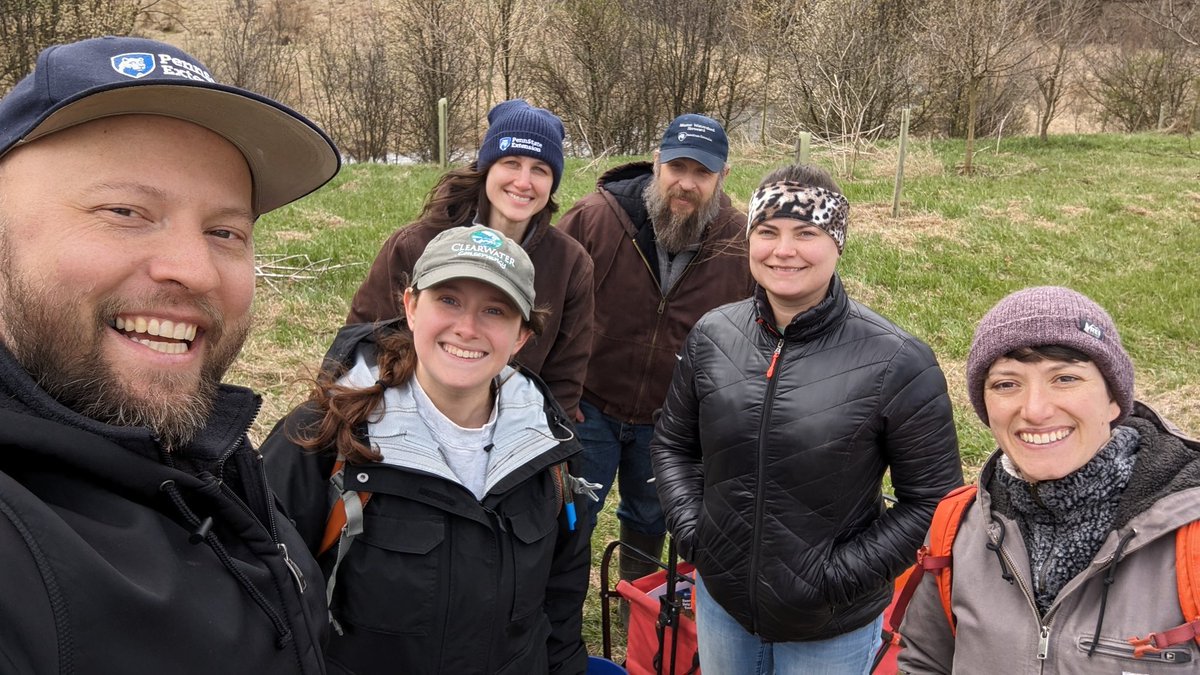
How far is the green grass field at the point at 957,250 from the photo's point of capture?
21.9 ft

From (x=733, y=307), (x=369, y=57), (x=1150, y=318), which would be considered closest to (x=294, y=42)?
(x=369, y=57)

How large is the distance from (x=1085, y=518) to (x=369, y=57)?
2180 centimetres

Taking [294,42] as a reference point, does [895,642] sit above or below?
below

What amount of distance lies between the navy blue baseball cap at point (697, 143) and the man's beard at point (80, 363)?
8.45 feet

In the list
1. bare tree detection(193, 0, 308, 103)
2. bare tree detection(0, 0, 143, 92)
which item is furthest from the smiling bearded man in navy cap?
bare tree detection(193, 0, 308, 103)

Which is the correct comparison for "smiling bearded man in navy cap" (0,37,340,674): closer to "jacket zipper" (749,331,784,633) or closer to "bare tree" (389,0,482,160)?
"jacket zipper" (749,331,784,633)

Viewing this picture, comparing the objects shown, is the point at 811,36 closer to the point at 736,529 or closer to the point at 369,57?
the point at 369,57

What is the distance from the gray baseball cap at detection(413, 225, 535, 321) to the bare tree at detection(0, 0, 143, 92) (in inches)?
434

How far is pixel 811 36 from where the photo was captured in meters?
19.6

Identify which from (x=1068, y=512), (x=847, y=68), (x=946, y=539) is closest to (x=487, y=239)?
(x=946, y=539)

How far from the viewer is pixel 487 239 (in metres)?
2.26

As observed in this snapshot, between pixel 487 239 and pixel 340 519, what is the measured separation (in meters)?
0.80

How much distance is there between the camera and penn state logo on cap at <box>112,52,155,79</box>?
121 cm

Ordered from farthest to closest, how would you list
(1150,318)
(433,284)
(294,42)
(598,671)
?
(294,42) < (1150,318) < (598,671) < (433,284)
